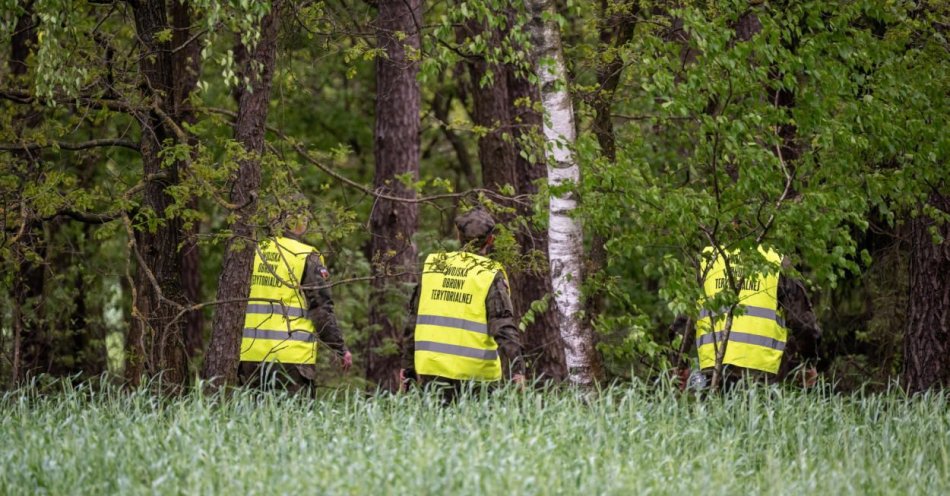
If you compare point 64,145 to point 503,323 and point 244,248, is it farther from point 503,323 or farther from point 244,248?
point 503,323

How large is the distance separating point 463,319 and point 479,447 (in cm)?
271

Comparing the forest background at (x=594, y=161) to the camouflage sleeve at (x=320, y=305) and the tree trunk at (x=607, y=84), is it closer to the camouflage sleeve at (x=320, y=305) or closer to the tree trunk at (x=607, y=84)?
the tree trunk at (x=607, y=84)

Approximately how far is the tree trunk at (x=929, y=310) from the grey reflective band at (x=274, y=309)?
4968 millimetres

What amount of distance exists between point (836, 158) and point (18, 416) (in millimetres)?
5540

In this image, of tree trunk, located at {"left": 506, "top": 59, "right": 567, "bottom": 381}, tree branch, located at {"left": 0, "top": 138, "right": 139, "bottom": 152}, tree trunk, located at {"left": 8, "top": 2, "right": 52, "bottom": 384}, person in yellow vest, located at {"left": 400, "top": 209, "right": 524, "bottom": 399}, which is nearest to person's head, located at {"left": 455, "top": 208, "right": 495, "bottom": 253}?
person in yellow vest, located at {"left": 400, "top": 209, "right": 524, "bottom": 399}

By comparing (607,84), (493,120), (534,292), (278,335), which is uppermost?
(607,84)

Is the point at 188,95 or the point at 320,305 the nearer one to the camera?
the point at 320,305

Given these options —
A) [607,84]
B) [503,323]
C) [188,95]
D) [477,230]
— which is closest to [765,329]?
[503,323]

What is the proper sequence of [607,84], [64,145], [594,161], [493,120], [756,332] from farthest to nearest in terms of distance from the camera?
1. [493,120]
2. [607,84]
3. [64,145]
4. [756,332]
5. [594,161]

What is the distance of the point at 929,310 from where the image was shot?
1021 centimetres

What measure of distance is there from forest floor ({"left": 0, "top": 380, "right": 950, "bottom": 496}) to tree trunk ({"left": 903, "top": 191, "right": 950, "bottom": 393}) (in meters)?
2.02

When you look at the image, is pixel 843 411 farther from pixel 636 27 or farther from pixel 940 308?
pixel 636 27

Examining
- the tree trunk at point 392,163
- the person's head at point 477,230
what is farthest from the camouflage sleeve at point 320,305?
the tree trunk at point 392,163

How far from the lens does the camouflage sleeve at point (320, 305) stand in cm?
950
